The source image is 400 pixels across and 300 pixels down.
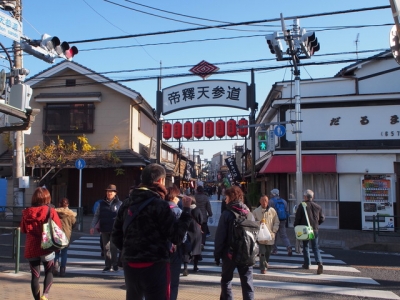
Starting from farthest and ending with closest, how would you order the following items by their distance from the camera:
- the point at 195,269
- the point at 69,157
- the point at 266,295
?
the point at 69,157 → the point at 195,269 → the point at 266,295

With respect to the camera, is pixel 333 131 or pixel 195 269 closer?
pixel 195 269

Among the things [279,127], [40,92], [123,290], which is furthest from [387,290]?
[40,92]

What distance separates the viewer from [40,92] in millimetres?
24328

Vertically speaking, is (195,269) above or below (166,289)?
below

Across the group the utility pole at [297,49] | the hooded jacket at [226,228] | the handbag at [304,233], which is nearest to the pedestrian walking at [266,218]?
the handbag at [304,233]

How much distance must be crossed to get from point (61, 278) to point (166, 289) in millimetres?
5377

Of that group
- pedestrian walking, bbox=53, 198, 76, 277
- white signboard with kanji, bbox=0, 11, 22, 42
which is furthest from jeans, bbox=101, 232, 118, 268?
white signboard with kanji, bbox=0, 11, 22, 42

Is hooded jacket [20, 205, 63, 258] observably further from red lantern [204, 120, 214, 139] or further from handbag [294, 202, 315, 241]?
red lantern [204, 120, 214, 139]

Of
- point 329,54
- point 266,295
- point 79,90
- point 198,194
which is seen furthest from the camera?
point 79,90

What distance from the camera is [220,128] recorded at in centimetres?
2075

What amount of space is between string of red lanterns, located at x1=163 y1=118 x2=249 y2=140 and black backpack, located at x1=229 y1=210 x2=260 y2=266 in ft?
48.6

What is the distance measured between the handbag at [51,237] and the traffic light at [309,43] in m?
10.7


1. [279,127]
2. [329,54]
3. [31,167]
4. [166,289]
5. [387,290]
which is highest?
[329,54]

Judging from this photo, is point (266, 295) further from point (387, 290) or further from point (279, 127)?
point (279, 127)
